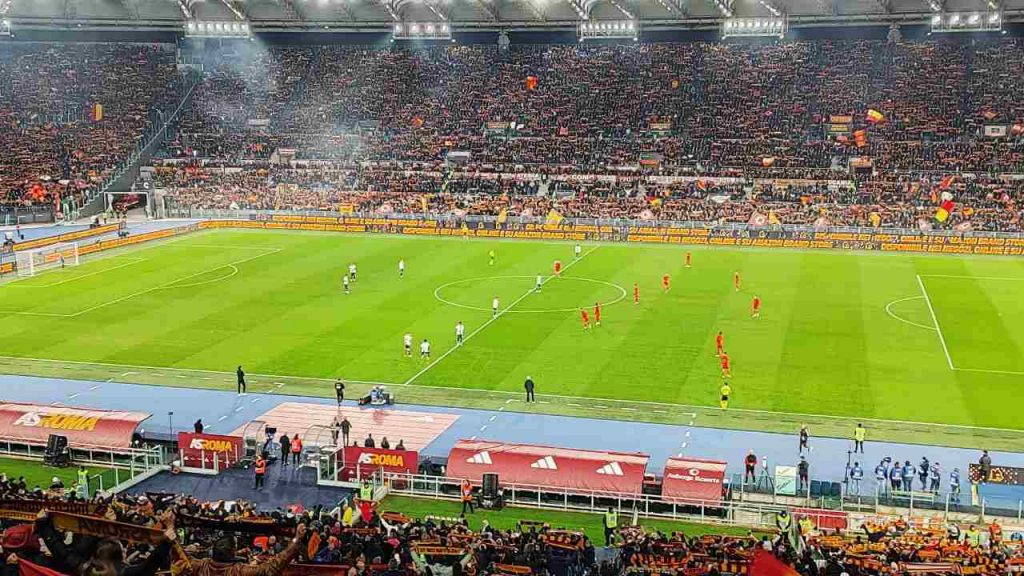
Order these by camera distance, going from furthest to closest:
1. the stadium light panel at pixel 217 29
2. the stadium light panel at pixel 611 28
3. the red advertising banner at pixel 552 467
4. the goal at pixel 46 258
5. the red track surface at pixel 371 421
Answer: the stadium light panel at pixel 217 29 → the stadium light panel at pixel 611 28 → the goal at pixel 46 258 → the red track surface at pixel 371 421 → the red advertising banner at pixel 552 467

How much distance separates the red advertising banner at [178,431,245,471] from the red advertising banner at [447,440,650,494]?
6.52 metres

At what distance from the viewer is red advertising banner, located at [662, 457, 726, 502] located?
87.0ft

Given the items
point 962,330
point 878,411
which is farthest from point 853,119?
point 878,411

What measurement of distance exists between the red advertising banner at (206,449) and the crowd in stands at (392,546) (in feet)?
19.8

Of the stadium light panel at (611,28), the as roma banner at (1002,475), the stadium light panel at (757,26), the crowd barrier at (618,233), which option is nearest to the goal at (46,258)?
the crowd barrier at (618,233)

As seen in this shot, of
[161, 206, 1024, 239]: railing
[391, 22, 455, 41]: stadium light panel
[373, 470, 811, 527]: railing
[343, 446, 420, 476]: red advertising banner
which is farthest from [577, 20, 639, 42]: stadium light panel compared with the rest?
[373, 470, 811, 527]: railing

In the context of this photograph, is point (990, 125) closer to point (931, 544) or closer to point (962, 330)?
point (962, 330)

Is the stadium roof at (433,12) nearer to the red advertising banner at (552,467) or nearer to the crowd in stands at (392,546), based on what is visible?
the red advertising banner at (552,467)

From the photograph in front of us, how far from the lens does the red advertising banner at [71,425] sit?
30422 mm

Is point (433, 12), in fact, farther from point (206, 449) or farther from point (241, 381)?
point (206, 449)

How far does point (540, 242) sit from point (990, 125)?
44127mm

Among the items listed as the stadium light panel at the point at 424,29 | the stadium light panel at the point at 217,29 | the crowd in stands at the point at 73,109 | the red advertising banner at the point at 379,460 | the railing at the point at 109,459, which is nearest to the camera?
the red advertising banner at the point at 379,460

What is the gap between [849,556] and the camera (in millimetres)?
17719

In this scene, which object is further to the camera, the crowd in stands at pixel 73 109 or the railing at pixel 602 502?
the crowd in stands at pixel 73 109
